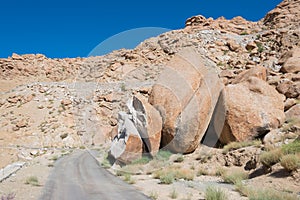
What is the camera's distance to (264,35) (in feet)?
111

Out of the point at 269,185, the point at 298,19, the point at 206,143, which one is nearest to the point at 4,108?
the point at 206,143

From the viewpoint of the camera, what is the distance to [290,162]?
7.56 meters

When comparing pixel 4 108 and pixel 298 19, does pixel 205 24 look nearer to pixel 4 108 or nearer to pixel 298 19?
pixel 298 19

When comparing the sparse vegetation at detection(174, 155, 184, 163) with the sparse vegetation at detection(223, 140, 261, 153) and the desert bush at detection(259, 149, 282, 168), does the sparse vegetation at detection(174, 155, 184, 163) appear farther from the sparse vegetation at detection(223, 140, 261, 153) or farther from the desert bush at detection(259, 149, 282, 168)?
the desert bush at detection(259, 149, 282, 168)

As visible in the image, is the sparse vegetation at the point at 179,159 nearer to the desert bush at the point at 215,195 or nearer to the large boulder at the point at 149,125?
the large boulder at the point at 149,125

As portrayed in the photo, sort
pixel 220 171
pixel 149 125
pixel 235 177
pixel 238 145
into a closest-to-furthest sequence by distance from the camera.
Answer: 1. pixel 235 177
2. pixel 220 171
3. pixel 238 145
4. pixel 149 125

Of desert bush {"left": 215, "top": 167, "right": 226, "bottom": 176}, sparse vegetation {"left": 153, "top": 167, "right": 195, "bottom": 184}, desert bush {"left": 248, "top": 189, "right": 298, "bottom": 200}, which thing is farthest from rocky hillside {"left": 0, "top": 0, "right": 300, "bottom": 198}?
desert bush {"left": 248, "top": 189, "right": 298, "bottom": 200}

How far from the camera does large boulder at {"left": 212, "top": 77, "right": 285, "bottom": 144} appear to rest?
39.8ft

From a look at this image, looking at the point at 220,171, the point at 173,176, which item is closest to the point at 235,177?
the point at 220,171

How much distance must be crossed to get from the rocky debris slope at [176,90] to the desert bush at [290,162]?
288 cm

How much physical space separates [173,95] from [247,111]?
395cm

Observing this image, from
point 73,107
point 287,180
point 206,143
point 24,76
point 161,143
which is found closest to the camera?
point 287,180

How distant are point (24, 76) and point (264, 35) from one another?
46269 millimetres

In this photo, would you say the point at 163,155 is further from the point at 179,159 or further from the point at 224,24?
the point at 224,24
